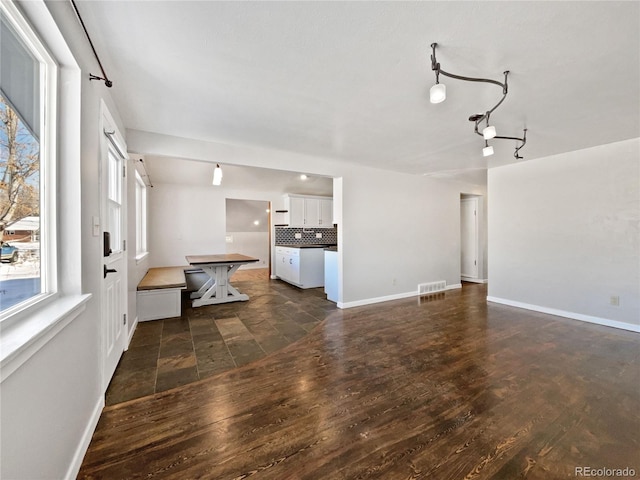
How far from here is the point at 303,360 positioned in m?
2.41

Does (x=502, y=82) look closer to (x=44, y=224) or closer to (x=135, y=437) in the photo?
(x=44, y=224)

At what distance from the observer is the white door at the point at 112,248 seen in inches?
74.2

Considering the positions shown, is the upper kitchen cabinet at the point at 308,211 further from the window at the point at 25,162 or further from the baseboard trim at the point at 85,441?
the window at the point at 25,162

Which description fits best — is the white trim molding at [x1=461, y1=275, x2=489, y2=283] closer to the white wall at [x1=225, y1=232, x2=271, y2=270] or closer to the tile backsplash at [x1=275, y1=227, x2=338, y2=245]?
the tile backsplash at [x1=275, y1=227, x2=338, y2=245]

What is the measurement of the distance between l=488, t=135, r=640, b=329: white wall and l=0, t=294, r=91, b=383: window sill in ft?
17.0

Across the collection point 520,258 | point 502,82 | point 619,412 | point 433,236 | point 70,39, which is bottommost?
point 619,412

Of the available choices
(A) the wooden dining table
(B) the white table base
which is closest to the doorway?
(A) the wooden dining table

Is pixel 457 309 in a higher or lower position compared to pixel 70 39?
lower

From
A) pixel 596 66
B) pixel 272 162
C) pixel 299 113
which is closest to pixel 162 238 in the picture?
pixel 272 162

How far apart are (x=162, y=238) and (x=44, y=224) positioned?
15.8ft

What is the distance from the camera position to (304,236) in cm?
718

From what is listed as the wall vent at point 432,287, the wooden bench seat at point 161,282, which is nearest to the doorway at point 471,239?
the wall vent at point 432,287

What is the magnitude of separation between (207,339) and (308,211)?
4.55m

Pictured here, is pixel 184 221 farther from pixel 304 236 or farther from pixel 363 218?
pixel 363 218
